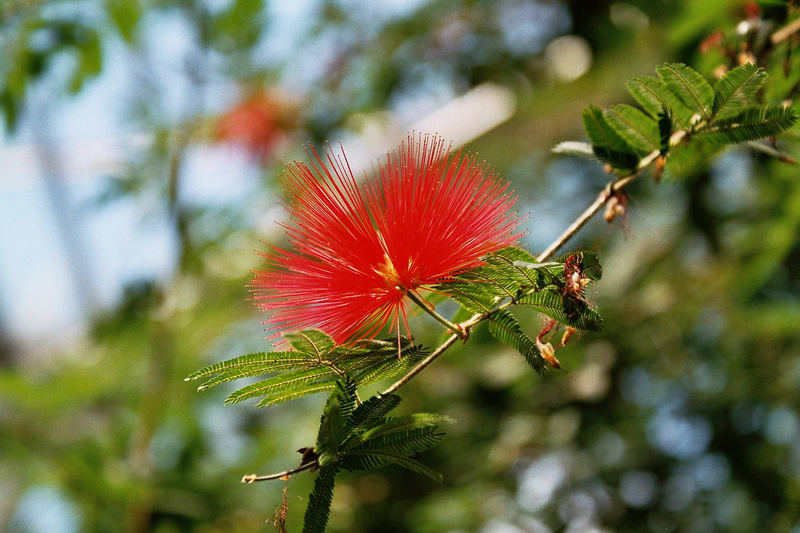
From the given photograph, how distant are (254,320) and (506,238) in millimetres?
3372

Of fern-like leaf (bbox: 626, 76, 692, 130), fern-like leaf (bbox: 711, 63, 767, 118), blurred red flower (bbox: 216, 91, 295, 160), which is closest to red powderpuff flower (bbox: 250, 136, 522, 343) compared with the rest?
fern-like leaf (bbox: 626, 76, 692, 130)

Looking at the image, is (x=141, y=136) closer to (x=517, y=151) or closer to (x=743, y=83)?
(x=517, y=151)

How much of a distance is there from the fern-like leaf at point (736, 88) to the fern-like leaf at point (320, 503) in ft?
3.16

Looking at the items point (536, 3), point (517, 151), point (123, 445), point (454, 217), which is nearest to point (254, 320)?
point (123, 445)

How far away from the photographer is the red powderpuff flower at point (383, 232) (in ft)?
4.31

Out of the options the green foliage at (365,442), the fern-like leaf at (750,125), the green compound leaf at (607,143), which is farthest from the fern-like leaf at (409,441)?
the fern-like leaf at (750,125)

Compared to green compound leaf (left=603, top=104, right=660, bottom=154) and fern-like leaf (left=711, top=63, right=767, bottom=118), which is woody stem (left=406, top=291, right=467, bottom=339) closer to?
green compound leaf (left=603, top=104, right=660, bottom=154)

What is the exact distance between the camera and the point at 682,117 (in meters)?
1.40

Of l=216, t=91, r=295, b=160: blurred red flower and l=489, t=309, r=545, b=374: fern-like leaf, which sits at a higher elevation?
l=216, t=91, r=295, b=160: blurred red flower

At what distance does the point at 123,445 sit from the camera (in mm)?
3854

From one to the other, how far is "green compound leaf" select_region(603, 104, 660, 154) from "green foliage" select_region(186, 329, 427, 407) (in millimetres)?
607

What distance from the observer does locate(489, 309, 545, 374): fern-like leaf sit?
1210mm

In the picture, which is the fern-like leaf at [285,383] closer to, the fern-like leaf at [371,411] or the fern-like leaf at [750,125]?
the fern-like leaf at [371,411]

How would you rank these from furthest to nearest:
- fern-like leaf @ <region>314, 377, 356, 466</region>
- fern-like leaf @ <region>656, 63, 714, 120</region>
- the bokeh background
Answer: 1. the bokeh background
2. fern-like leaf @ <region>656, 63, 714, 120</region>
3. fern-like leaf @ <region>314, 377, 356, 466</region>
